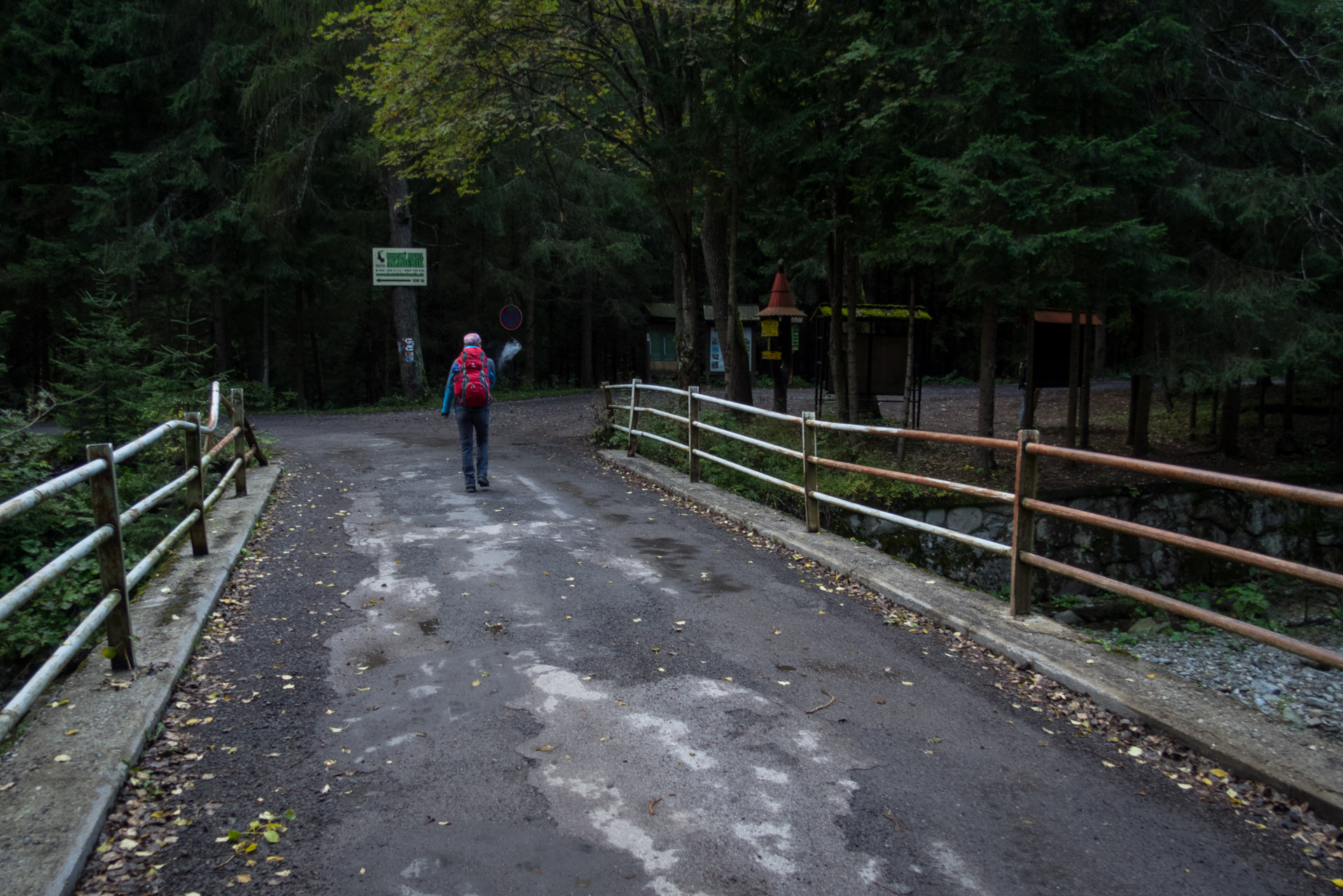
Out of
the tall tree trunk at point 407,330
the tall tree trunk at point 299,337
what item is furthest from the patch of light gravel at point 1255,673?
the tall tree trunk at point 299,337

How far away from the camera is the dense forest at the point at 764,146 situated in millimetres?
12336

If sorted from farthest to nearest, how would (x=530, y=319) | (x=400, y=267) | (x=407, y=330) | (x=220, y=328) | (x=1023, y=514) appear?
(x=530, y=319), (x=220, y=328), (x=407, y=330), (x=400, y=267), (x=1023, y=514)

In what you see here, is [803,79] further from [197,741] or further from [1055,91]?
[197,741]

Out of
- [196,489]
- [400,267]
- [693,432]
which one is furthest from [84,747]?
[400,267]

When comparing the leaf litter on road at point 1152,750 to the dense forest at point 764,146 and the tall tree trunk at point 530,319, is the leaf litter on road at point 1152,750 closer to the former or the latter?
the dense forest at point 764,146

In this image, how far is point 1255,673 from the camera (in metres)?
8.59

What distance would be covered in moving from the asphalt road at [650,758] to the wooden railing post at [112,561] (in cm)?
64

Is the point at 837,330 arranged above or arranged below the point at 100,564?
above

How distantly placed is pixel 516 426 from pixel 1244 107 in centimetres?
1416

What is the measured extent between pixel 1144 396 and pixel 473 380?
1184 centimetres

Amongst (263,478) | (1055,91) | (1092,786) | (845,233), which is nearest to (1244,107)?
(1055,91)

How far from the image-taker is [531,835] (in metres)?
3.40

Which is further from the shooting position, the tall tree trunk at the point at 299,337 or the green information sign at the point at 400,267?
the tall tree trunk at the point at 299,337

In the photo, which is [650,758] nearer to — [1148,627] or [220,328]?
[1148,627]
